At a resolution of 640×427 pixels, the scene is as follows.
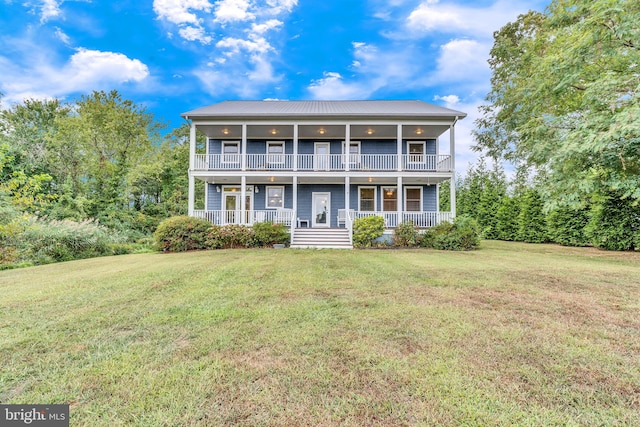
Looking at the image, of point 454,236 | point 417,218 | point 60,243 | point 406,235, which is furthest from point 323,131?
point 60,243

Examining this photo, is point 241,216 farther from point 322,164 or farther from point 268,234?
point 322,164

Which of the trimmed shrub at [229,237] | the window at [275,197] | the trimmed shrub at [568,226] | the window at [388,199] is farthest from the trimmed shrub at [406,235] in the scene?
the trimmed shrub at [568,226]

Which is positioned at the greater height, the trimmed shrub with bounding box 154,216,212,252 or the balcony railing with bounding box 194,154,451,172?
the balcony railing with bounding box 194,154,451,172

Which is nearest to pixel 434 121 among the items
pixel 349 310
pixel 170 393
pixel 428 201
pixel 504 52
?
pixel 428 201

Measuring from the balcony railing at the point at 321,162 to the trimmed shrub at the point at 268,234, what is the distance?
328 cm

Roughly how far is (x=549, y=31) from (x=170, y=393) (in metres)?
19.4

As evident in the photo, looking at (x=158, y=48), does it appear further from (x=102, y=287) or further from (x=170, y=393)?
(x=170, y=393)

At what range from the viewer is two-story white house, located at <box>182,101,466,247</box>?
535 inches

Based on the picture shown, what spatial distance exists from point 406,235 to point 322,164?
5.85 m

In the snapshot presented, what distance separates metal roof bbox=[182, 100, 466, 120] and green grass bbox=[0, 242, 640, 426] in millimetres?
10520

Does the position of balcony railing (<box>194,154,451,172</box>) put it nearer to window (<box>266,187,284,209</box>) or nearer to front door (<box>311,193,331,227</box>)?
window (<box>266,187,284,209</box>)

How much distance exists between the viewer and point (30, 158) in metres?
16.9

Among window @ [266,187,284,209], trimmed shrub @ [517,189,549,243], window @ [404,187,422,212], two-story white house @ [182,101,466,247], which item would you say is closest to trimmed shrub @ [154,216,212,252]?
two-story white house @ [182,101,466,247]

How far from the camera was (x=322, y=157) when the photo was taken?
1512 centimetres
